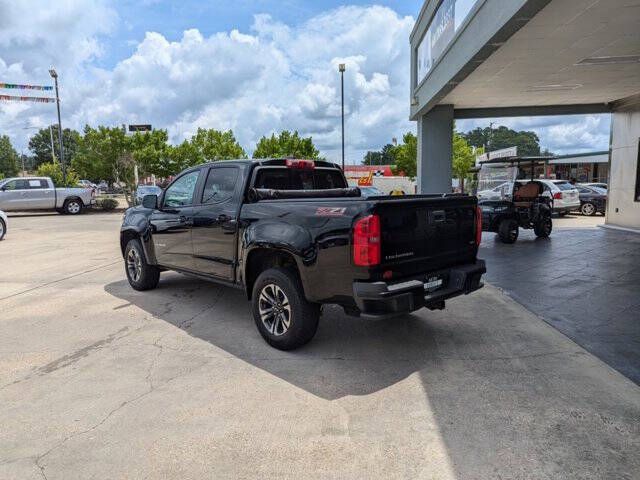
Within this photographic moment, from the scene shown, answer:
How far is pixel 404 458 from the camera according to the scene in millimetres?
2922

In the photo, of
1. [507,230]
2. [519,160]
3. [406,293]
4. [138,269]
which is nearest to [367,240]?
[406,293]

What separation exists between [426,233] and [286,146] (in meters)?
33.6

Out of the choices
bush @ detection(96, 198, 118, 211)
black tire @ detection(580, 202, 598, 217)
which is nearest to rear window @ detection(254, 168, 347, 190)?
black tire @ detection(580, 202, 598, 217)

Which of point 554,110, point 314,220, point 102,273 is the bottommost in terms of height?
point 102,273

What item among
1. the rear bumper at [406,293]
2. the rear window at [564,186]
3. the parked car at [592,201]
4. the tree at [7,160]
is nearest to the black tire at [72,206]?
the rear window at [564,186]

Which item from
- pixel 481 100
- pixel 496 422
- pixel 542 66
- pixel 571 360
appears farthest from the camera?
pixel 481 100

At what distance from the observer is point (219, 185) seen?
19.0ft

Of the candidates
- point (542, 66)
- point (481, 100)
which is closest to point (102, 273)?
point (542, 66)

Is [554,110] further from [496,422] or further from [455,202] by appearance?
[496,422]

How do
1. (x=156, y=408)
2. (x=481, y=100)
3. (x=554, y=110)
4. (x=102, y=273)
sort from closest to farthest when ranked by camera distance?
(x=156, y=408)
(x=102, y=273)
(x=481, y=100)
(x=554, y=110)

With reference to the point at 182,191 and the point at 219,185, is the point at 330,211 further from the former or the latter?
the point at 182,191

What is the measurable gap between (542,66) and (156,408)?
9444 millimetres

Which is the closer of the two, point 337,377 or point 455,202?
point 337,377

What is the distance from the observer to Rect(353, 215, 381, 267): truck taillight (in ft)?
12.8
